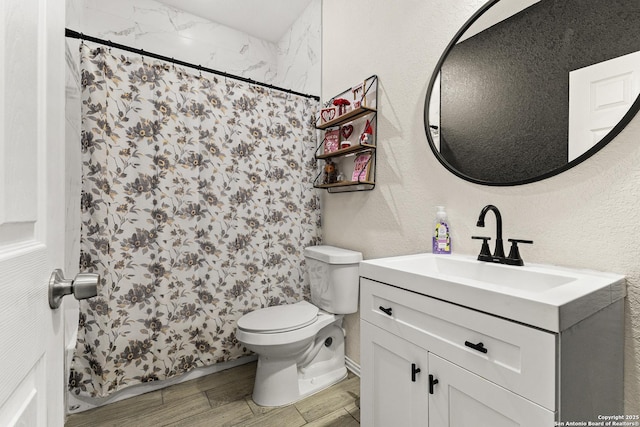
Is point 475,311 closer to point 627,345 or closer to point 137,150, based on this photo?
point 627,345

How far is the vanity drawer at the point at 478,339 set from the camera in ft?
2.11

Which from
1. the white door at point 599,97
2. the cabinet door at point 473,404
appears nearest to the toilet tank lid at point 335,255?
the cabinet door at point 473,404

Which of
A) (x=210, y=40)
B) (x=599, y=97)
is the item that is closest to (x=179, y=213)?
(x=210, y=40)

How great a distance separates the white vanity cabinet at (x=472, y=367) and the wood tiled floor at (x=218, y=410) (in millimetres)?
454

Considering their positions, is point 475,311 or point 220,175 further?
point 220,175

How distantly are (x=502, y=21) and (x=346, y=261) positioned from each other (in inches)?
52.7

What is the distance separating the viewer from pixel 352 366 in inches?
73.2

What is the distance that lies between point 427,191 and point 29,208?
1.38 meters

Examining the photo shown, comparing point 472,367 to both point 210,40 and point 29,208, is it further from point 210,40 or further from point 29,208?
point 210,40

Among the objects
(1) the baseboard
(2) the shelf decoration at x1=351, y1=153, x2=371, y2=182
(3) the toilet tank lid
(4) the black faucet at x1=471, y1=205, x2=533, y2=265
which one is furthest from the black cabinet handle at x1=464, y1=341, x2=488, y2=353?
(1) the baseboard

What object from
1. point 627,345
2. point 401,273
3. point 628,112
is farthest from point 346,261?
point 628,112

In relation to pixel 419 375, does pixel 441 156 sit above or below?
above

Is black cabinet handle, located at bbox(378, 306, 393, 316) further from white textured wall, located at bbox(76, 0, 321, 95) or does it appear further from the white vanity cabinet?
white textured wall, located at bbox(76, 0, 321, 95)

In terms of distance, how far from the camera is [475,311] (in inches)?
30.4
